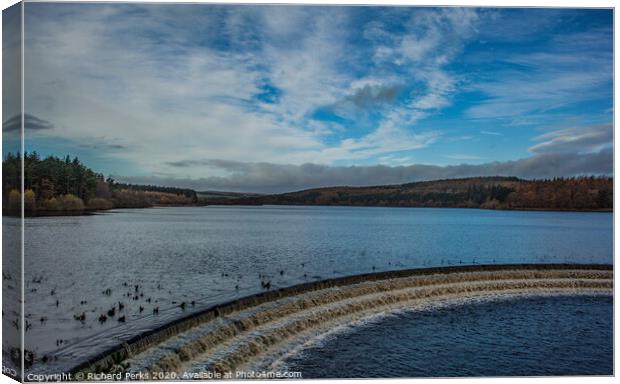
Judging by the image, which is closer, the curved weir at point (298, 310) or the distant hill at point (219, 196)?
the curved weir at point (298, 310)

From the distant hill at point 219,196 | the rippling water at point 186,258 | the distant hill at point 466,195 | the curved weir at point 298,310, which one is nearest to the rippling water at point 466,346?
the curved weir at point 298,310

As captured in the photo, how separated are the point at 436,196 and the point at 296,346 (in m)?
7.00

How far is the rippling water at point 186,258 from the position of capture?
842 centimetres

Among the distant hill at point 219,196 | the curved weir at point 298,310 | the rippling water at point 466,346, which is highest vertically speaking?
the distant hill at point 219,196

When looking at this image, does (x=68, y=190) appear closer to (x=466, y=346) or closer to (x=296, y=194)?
(x=296, y=194)

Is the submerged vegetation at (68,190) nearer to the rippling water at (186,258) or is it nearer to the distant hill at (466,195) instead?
the rippling water at (186,258)

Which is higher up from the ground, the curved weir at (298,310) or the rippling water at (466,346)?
the curved weir at (298,310)

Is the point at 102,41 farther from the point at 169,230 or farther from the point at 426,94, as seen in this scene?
the point at 169,230

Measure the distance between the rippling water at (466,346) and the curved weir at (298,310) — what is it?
23.4 inches

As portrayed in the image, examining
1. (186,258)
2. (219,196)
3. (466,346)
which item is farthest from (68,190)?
(466,346)

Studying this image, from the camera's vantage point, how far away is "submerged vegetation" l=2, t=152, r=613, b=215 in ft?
25.8

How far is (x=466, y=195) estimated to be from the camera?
12.8 m

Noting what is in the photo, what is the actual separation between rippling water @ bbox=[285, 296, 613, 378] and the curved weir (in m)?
0.60

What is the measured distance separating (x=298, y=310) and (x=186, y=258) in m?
7.22
